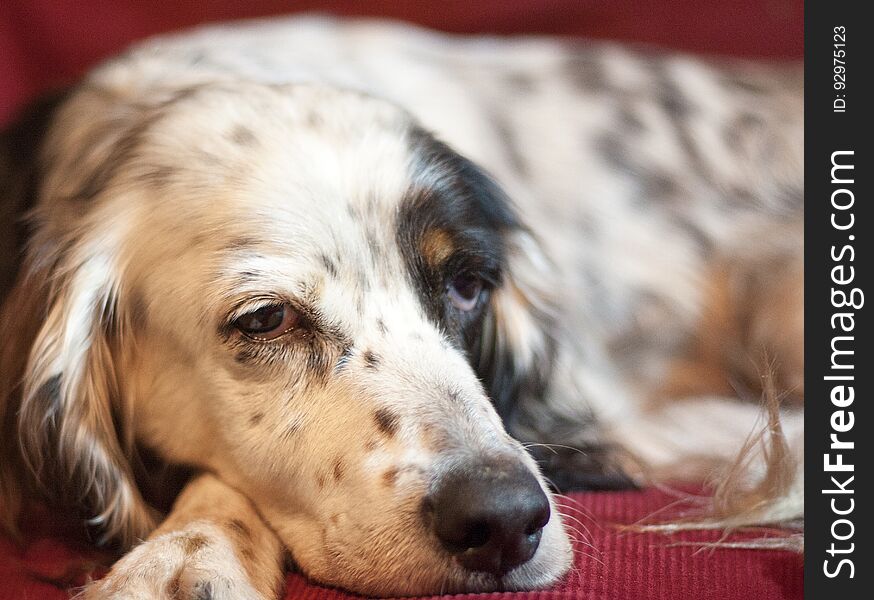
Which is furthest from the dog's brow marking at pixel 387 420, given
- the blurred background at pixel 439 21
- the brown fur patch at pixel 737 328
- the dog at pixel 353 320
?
the blurred background at pixel 439 21

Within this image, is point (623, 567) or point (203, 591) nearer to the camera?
point (203, 591)

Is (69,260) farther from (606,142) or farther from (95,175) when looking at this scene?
(606,142)

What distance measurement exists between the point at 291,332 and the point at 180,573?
15.0 inches

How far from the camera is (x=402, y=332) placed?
1.51m

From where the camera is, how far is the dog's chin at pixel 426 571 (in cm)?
128

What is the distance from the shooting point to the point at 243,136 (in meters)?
1.65

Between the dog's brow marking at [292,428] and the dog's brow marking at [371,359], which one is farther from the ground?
the dog's brow marking at [371,359]

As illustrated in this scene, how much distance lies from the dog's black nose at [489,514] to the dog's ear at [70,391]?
24.4 inches

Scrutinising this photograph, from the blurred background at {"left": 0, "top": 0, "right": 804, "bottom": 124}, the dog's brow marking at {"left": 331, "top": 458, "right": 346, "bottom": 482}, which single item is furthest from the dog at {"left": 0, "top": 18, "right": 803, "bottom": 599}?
the blurred background at {"left": 0, "top": 0, "right": 804, "bottom": 124}

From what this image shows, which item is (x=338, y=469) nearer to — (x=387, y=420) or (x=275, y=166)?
(x=387, y=420)

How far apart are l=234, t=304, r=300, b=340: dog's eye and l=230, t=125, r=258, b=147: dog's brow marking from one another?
313 mm

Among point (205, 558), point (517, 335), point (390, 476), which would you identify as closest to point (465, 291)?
point (517, 335)

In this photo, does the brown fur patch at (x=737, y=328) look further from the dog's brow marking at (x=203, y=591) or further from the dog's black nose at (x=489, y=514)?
the dog's brow marking at (x=203, y=591)

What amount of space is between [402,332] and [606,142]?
1.08m
